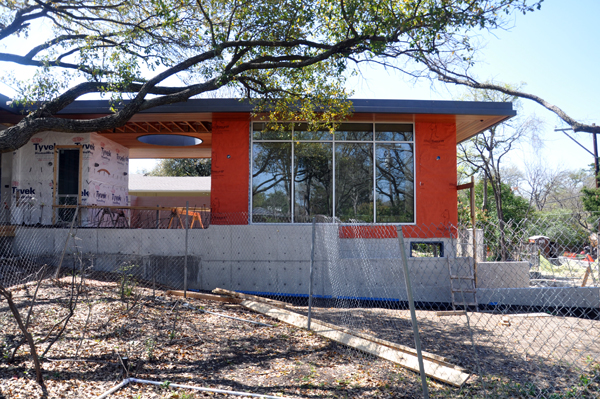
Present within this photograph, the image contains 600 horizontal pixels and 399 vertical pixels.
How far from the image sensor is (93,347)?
564 cm

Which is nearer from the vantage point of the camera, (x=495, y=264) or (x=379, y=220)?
(x=495, y=264)

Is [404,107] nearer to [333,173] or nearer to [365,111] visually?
[365,111]

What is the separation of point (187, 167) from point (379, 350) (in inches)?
1491

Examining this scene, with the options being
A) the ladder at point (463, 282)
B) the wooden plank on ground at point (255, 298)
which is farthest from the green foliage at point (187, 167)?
the ladder at point (463, 282)

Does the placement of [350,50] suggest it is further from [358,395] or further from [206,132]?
[206,132]

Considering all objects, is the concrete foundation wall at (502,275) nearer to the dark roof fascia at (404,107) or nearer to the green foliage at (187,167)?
the dark roof fascia at (404,107)

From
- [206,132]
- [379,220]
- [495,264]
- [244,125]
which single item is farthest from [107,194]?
[495,264]

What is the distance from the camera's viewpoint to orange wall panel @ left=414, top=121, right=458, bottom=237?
464 inches

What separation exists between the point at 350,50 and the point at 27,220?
10.8m

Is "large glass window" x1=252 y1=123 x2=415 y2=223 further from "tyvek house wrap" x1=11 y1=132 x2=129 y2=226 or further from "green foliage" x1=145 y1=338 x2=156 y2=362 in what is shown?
"green foliage" x1=145 y1=338 x2=156 y2=362

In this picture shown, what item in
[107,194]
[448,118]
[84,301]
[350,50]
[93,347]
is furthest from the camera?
[107,194]

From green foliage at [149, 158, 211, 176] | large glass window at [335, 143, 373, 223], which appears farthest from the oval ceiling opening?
green foliage at [149, 158, 211, 176]

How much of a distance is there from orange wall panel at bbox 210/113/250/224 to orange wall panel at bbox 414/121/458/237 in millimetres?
4821

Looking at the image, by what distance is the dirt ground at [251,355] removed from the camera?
14.9 feet
